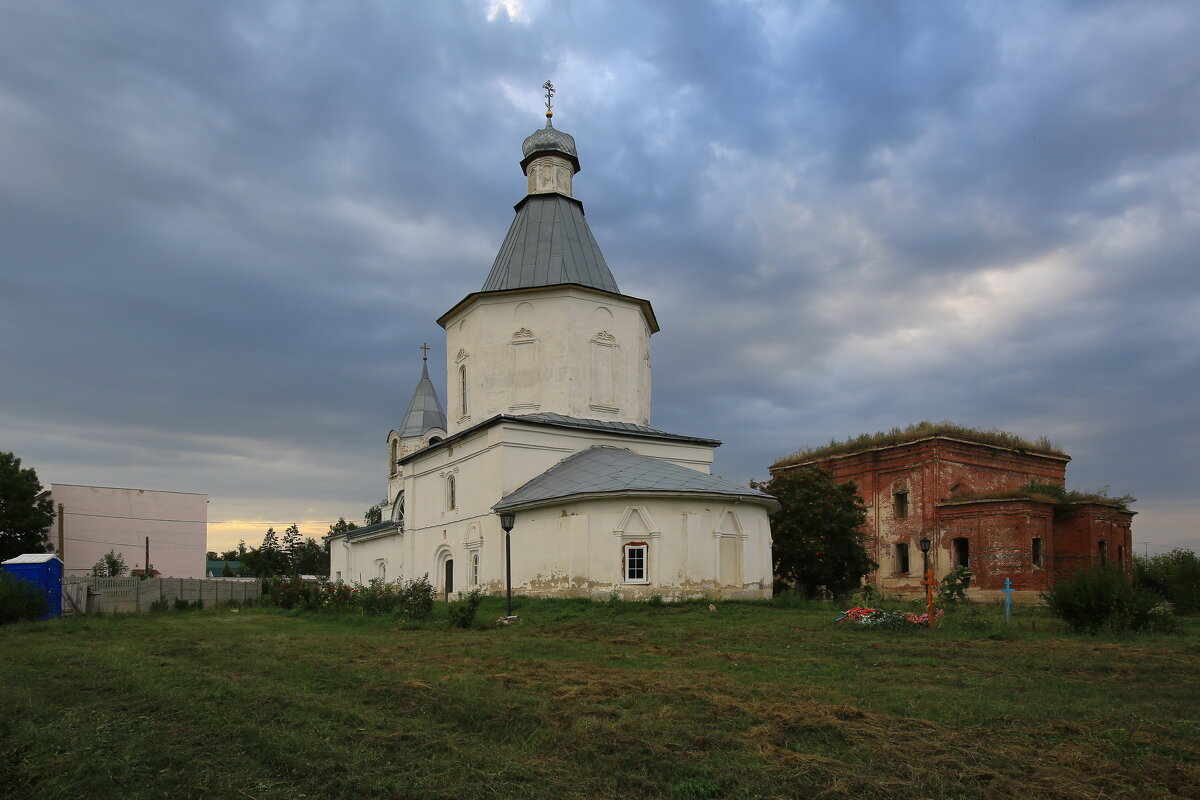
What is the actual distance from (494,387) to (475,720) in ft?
71.2

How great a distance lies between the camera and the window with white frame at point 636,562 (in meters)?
21.1

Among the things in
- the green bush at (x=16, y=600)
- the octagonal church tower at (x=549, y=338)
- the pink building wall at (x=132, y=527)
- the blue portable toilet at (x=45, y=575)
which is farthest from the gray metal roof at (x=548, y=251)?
the pink building wall at (x=132, y=527)

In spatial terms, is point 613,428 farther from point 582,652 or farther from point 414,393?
point 414,393

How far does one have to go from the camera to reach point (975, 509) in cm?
3042

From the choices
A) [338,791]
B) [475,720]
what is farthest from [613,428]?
[338,791]

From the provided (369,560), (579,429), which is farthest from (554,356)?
(369,560)

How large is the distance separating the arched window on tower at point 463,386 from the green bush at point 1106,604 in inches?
791

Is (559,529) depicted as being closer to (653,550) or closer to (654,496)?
(653,550)

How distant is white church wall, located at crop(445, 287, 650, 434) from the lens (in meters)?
27.8

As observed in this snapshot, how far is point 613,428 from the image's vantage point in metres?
27.1

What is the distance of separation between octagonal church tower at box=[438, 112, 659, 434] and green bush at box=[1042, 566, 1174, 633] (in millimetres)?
16136

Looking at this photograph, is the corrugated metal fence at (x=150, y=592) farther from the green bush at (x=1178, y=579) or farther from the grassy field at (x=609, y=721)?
the green bush at (x=1178, y=579)

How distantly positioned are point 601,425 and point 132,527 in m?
39.6

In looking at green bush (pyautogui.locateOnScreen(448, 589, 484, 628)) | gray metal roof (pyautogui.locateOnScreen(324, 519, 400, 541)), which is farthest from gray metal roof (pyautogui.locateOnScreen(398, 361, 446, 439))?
green bush (pyautogui.locateOnScreen(448, 589, 484, 628))
